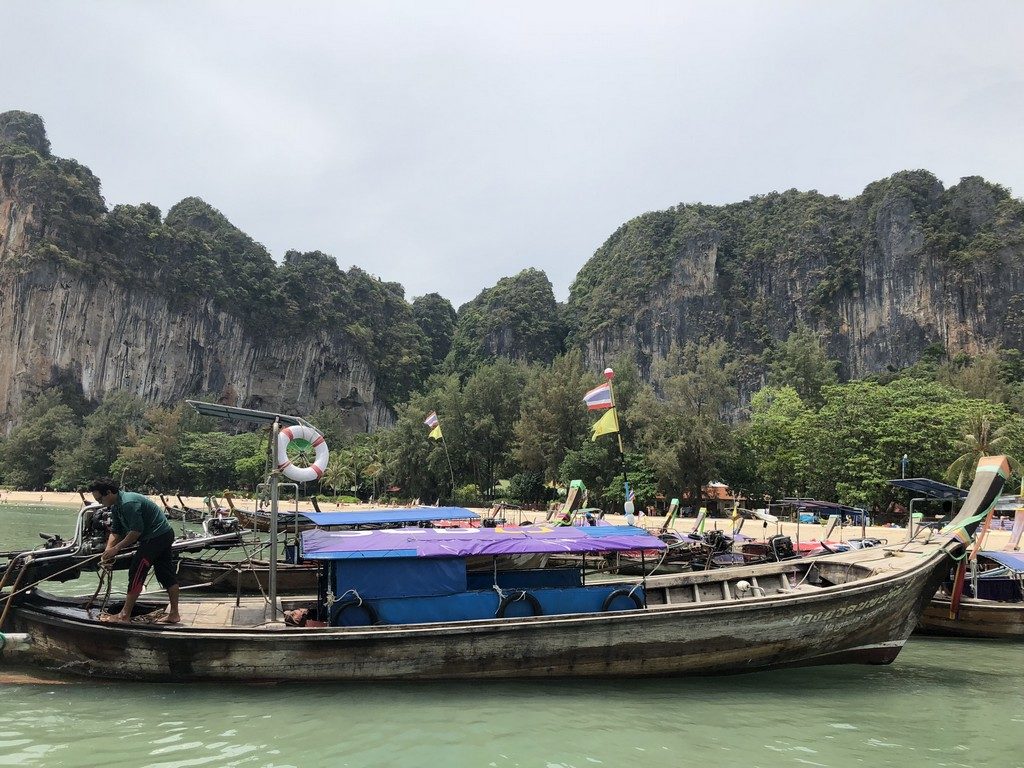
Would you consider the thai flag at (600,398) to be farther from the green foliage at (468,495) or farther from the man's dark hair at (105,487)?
the green foliage at (468,495)

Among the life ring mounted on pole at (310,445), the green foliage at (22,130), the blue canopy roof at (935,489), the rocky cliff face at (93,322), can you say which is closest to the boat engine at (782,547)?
the blue canopy roof at (935,489)

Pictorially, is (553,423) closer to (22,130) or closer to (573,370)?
(573,370)

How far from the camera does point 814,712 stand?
724 centimetres

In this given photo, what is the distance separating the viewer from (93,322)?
71000mm

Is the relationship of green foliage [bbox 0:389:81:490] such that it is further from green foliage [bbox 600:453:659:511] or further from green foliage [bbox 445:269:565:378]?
green foliage [bbox 600:453:659:511]

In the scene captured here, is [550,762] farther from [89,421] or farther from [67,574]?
[89,421]

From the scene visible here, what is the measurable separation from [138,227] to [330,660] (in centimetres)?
8172

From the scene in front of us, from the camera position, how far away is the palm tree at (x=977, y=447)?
86.2 ft

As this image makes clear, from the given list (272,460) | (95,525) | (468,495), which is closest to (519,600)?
(272,460)

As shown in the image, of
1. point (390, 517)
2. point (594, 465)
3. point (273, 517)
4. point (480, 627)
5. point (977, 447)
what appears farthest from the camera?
point (594, 465)

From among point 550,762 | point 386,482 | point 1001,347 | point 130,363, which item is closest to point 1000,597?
point 550,762

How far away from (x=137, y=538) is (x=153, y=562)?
39 cm

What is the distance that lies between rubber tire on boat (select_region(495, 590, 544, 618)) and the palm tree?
2321 cm

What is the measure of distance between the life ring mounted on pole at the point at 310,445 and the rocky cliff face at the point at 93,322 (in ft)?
242
